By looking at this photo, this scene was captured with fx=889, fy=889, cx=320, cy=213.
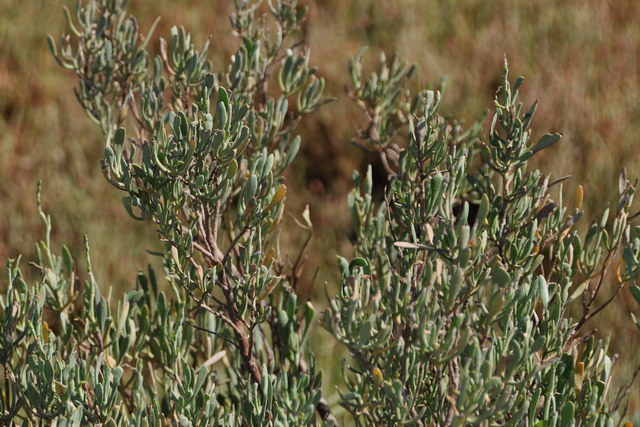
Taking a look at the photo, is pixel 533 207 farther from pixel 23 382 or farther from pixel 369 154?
pixel 369 154

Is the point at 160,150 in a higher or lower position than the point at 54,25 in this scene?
lower

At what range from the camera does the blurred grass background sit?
13.8ft

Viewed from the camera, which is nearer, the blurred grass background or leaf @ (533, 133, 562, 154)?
leaf @ (533, 133, 562, 154)

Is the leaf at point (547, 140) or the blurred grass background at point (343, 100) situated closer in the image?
the leaf at point (547, 140)

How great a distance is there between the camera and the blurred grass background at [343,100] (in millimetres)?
4219

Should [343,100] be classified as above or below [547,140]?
above

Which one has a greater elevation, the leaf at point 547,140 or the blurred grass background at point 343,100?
the blurred grass background at point 343,100

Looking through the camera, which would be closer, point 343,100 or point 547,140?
point 547,140

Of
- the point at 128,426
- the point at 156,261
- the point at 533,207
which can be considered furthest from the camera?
the point at 156,261

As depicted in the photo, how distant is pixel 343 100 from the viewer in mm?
4938

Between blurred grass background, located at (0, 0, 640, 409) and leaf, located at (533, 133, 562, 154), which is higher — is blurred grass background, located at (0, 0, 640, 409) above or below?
above

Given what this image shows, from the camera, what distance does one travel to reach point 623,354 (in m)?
3.55

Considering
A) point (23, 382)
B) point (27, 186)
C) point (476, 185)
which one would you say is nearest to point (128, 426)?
point (23, 382)

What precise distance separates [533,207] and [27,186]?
10.4 feet
